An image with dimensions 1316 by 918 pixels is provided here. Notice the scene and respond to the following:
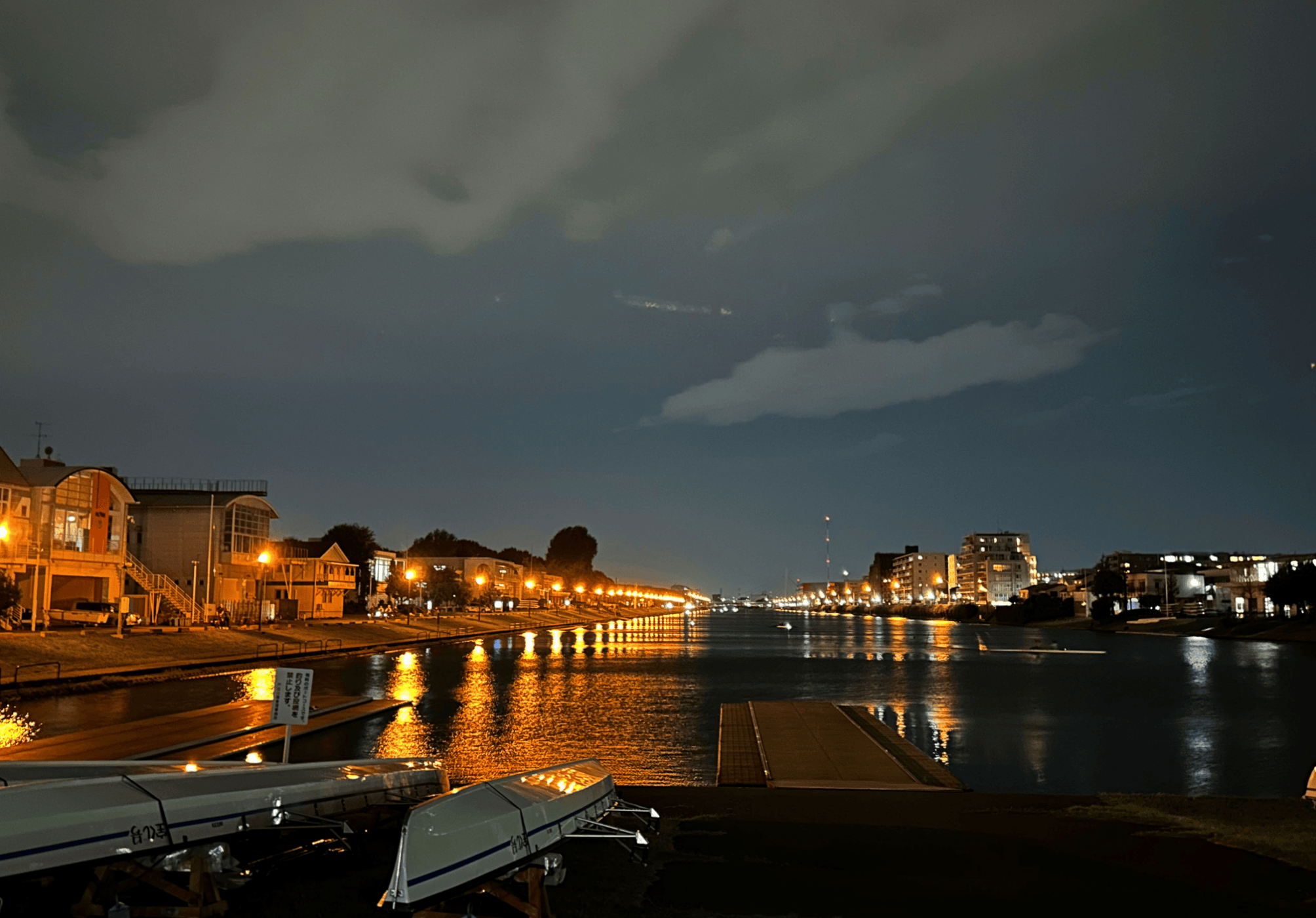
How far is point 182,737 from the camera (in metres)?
22.3

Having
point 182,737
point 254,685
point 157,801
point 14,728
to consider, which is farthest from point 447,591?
point 157,801

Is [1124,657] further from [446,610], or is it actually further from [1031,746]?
[446,610]

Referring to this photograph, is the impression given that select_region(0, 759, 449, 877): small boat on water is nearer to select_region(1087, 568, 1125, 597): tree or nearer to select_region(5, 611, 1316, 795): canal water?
select_region(5, 611, 1316, 795): canal water

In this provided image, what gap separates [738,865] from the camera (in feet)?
38.4

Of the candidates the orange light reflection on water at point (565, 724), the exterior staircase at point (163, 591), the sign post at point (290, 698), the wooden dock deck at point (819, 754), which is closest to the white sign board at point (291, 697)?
the sign post at point (290, 698)

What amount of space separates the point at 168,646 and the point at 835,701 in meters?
35.1

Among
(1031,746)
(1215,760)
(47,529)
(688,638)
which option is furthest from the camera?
(688,638)

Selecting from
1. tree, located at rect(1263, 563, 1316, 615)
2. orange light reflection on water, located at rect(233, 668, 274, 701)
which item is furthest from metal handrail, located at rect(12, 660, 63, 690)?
tree, located at rect(1263, 563, 1316, 615)

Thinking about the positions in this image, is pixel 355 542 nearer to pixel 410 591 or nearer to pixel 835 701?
pixel 410 591

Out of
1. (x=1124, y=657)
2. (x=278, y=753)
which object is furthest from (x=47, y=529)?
(x=1124, y=657)

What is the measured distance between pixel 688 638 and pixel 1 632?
248ft

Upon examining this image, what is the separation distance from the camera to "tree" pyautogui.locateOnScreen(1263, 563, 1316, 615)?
112 meters

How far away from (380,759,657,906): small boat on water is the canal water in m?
8.57

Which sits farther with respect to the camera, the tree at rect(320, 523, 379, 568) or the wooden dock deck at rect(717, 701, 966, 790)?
the tree at rect(320, 523, 379, 568)
